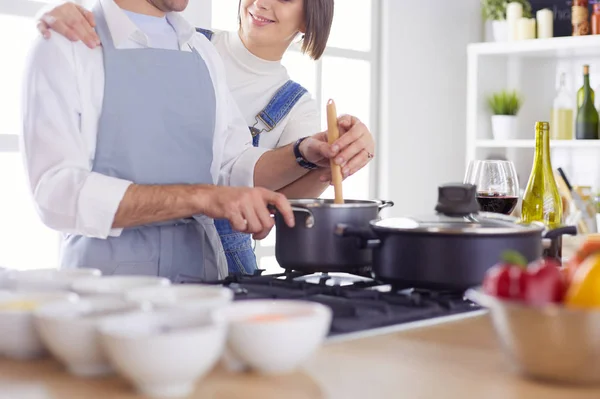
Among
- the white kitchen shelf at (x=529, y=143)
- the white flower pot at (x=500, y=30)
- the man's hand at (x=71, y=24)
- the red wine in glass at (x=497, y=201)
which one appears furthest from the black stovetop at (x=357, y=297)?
the white flower pot at (x=500, y=30)

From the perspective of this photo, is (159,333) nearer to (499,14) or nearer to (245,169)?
(245,169)

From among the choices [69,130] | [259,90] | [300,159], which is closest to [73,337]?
[69,130]

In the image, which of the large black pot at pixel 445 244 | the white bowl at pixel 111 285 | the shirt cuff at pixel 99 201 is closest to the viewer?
the white bowl at pixel 111 285

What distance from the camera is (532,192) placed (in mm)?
2102

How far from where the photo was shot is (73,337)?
0.92m

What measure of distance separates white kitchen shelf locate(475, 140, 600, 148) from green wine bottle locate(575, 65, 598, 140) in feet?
0.18

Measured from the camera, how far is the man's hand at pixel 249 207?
5.21 feet

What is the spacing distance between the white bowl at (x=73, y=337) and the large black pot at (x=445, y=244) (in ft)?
1.77

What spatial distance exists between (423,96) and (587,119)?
974mm

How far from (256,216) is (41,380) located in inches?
28.8

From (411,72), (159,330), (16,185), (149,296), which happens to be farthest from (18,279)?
(411,72)

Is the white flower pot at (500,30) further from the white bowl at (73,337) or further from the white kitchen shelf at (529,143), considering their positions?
the white bowl at (73,337)

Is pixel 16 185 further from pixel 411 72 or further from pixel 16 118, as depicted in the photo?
pixel 411 72

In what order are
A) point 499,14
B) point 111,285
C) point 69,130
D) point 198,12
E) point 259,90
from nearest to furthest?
1. point 111,285
2. point 69,130
3. point 259,90
4. point 198,12
5. point 499,14
